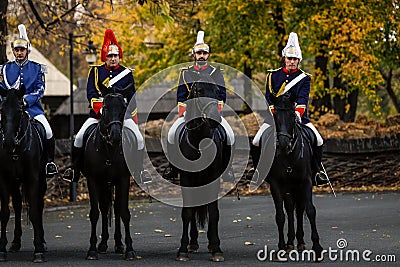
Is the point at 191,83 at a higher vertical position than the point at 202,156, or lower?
higher

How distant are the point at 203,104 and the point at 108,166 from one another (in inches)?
76.8

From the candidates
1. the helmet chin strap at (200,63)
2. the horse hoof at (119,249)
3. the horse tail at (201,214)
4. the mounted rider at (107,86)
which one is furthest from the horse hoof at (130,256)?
A: the helmet chin strap at (200,63)

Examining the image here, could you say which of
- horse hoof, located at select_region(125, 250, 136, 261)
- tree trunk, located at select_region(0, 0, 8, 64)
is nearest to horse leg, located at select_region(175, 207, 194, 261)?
horse hoof, located at select_region(125, 250, 136, 261)

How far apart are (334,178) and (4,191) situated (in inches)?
658

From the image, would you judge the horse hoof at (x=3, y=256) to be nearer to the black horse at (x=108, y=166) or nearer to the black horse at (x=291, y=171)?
the black horse at (x=108, y=166)

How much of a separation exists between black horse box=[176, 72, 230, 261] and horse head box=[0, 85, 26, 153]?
2376 mm

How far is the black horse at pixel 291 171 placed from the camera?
46.7ft

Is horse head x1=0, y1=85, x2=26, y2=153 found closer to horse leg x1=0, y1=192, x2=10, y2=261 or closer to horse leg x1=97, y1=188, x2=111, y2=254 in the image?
horse leg x1=0, y1=192, x2=10, y2=261

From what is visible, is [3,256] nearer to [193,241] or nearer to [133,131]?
[133,131]

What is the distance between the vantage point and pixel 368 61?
111ft

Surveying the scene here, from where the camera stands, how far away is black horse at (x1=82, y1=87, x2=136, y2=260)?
14344 mm

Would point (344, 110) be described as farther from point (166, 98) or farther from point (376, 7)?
point (166, 98)

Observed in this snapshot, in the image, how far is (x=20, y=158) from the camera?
48.2 feet

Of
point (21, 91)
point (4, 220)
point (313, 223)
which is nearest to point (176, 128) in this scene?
point (21, 91)
